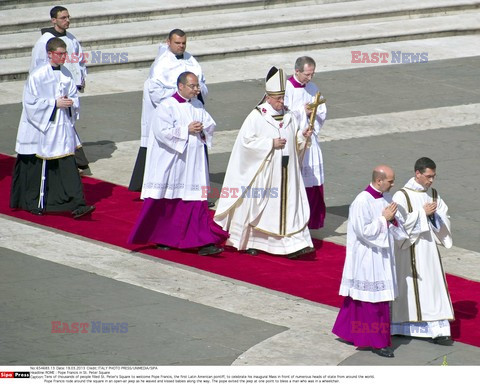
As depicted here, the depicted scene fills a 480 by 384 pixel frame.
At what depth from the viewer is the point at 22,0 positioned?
71.2 ft

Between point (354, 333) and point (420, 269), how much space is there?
2.68 feet

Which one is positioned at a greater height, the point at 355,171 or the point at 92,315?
the point at 355,171

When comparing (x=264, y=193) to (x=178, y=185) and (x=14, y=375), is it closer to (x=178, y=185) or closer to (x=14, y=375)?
(x=178, y=185)

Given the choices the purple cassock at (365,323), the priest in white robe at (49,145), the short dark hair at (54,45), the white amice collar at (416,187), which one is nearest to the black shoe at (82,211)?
the priest in white robe at (49,145)

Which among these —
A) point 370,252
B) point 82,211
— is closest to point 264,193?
point 82,211

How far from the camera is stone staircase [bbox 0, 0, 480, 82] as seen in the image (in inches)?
828

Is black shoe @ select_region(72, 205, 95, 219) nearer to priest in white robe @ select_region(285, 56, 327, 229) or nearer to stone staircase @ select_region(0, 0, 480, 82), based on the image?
priest in white robe @ select_region(285, 56, 327, 229)

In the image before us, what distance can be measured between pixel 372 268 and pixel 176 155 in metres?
3.21

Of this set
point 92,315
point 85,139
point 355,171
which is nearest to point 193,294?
point 92,315

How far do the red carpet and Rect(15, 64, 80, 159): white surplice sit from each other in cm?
70

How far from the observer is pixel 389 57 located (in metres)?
21.9

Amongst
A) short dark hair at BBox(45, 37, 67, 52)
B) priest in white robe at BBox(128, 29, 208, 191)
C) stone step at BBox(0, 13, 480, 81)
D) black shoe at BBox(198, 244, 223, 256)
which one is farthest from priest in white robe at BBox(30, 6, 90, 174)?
stone step at BBox(0, 13, 480, 81)

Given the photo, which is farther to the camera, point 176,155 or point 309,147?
point 309,147

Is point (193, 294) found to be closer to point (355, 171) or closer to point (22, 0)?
point (355, 171)
